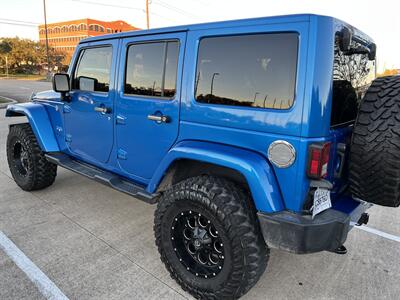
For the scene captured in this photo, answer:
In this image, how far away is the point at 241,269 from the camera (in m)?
2.08

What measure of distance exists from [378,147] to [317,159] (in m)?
0.42

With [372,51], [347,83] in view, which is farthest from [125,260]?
[372,51]

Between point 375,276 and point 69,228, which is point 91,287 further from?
point 375,276

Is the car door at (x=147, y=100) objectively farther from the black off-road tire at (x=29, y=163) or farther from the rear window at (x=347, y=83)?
the black off-road tire at (x=29, y=163)

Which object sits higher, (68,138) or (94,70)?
(94,70)

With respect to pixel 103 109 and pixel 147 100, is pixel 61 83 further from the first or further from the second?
pixel 147 100

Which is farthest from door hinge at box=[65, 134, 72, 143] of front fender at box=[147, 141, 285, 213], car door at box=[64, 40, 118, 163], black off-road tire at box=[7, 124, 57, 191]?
front fender at box=[147, 141, 285, 213]

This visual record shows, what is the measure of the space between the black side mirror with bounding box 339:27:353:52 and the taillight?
67 cm

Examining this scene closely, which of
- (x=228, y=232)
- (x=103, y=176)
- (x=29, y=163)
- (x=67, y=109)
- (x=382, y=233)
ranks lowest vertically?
(x=382, y=233)

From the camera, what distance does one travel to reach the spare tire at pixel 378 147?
1.93 metres

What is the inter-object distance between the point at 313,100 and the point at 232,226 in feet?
3.14

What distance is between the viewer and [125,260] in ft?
9.18

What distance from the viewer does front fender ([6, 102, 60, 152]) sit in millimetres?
3898

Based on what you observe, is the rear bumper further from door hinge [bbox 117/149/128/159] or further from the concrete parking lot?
door hinge [bbox 117/149/128/159]
